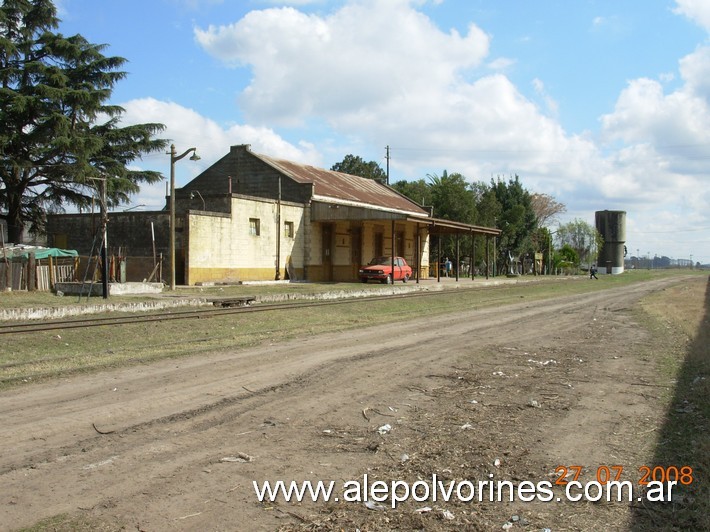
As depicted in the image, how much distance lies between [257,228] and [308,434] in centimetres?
2829

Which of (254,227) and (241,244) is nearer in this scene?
(241,244)

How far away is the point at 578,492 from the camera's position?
5.01 m

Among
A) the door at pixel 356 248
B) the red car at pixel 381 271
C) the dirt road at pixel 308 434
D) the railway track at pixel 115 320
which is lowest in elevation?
the dirt road at pixel 308 434

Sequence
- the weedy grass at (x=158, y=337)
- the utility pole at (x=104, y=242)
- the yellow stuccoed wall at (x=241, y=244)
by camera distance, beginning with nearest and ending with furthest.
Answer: the weedy grass at (x=158, y=337)
the utility pole at (x=104, y=242)
the yellow stuccoed wall at (x=241, y=244)

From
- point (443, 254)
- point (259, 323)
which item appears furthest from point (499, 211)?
point (259, 323)

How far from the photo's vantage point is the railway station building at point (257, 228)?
30.4m

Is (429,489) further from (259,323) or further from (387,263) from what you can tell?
(387,263)

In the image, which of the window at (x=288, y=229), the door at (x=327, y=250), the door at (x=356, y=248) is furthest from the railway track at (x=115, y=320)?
the door at (x=356, y=248)

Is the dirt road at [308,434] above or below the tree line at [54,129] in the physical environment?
below

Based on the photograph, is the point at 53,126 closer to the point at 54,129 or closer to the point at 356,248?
the point at 54,129

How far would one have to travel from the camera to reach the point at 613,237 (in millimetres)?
105562

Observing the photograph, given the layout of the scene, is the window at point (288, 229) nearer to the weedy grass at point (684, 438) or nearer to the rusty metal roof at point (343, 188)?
the rusty metal roof at point (343, 188)

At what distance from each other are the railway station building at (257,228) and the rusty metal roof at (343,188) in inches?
6.6

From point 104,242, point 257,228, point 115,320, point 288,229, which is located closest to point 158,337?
point 115,320
